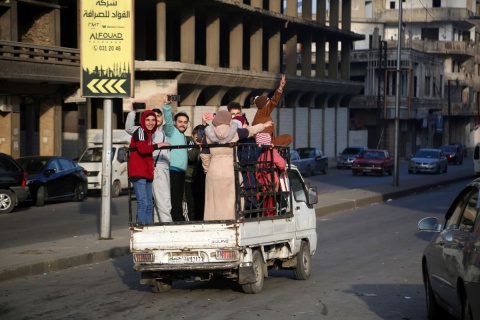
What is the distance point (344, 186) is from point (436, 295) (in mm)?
37049

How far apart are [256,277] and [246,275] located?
0.28m

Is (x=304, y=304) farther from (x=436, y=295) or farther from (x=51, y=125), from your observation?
(x=51, y=125)

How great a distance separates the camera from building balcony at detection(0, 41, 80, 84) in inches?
1464

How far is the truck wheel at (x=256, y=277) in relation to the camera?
12.6 metres

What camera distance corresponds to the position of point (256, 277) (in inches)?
498

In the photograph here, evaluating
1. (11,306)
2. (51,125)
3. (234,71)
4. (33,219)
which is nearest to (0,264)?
(11,306)

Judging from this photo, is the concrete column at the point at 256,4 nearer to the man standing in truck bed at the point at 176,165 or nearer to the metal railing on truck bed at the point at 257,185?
the man standing in truck bed at the point at 176,165

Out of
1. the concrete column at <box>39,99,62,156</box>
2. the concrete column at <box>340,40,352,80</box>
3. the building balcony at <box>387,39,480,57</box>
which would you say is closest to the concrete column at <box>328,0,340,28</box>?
the concrete column at <box>340,40,352,80</box>

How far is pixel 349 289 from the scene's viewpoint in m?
13.2

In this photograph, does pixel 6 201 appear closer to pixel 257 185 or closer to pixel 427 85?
pixel 257 185

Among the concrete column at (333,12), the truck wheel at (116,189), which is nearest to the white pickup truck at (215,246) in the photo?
the truck wheel at (116,189)

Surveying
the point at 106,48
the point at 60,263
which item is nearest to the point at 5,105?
the point at 106,48

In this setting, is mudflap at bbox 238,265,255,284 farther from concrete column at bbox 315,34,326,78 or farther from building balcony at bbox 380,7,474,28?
building balcony at bbox 380,7,474,28

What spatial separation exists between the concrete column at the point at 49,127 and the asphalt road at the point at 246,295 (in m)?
26.1
